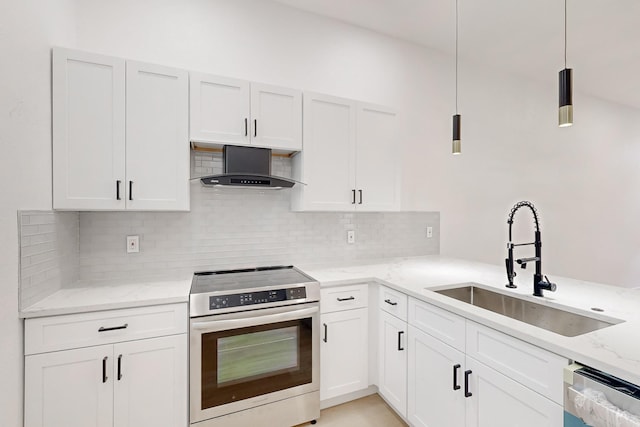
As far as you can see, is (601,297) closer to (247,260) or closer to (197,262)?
(247,260)

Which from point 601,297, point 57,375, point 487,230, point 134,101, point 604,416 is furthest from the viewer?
point 487,230

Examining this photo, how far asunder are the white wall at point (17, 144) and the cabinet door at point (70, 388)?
0.06 metres

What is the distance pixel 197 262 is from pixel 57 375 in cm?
99

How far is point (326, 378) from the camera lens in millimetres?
2139

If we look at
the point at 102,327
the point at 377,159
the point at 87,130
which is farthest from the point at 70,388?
the point at 377,159

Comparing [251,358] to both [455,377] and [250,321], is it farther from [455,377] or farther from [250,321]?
[455,377]

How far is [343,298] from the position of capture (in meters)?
2.20

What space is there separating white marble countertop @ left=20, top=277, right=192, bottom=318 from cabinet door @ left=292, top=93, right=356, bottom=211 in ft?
3.52

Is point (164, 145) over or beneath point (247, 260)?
over

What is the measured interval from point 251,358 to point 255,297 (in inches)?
15.2

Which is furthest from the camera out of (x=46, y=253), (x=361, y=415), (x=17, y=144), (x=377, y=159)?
(x=377, y=159)

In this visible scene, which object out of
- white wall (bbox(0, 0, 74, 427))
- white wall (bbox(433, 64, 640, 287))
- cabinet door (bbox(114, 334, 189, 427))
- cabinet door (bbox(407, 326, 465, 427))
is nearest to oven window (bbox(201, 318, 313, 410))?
cabinet door (bbox(114, 334, 189, 427))

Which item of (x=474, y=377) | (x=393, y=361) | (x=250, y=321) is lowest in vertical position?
(x=393, y=361)

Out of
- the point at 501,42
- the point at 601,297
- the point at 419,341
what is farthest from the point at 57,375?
the point at 501,42
